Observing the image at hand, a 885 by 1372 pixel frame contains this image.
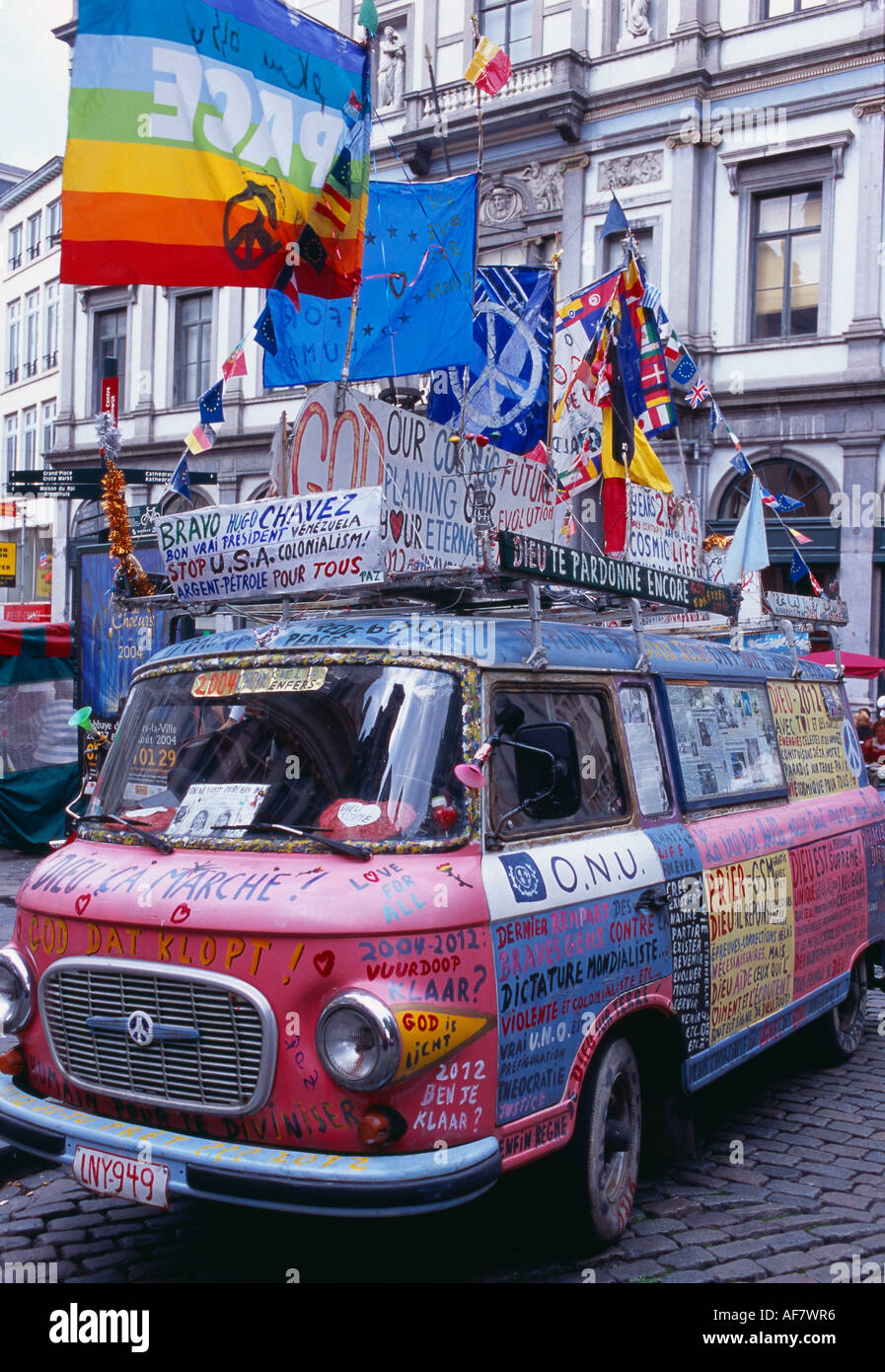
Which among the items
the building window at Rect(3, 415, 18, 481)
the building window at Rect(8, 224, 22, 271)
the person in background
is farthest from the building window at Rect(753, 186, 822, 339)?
the building window at Rect(8, 224, 22, 271)

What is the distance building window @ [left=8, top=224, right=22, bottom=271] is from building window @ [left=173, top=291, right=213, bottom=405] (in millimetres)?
14075

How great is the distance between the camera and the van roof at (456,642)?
4.59 metres

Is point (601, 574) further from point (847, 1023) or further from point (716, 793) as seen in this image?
point (847, 1023)

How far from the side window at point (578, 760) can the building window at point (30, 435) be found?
3599 cm

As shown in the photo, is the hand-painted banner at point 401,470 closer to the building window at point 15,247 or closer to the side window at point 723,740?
the side window at point 723,740

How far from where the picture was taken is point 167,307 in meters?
28.9

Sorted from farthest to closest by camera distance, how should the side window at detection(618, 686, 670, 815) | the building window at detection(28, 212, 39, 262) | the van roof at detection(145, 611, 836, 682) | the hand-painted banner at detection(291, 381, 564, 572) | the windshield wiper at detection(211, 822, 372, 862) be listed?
the building window at detection(28, 212, 39, 262) < the side window at detection(618, 686, 670, 815) < the hand-painted banner at detection(291, 381, 564, 572) < the van roof at detection(145, 611, 836, 682) < the windshield wiper at detection(211, 822, 372, 862)

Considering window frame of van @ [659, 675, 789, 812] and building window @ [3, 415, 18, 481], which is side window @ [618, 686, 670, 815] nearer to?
window frame of van @ [659, 675, 789, 812]

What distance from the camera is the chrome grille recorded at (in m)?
3.88

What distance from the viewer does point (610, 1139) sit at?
188 inches

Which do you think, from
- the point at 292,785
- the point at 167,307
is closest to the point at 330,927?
the point at 292,785

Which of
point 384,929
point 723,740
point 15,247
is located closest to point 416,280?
point 723,740

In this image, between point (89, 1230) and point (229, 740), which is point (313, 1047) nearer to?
point (229, 740)
